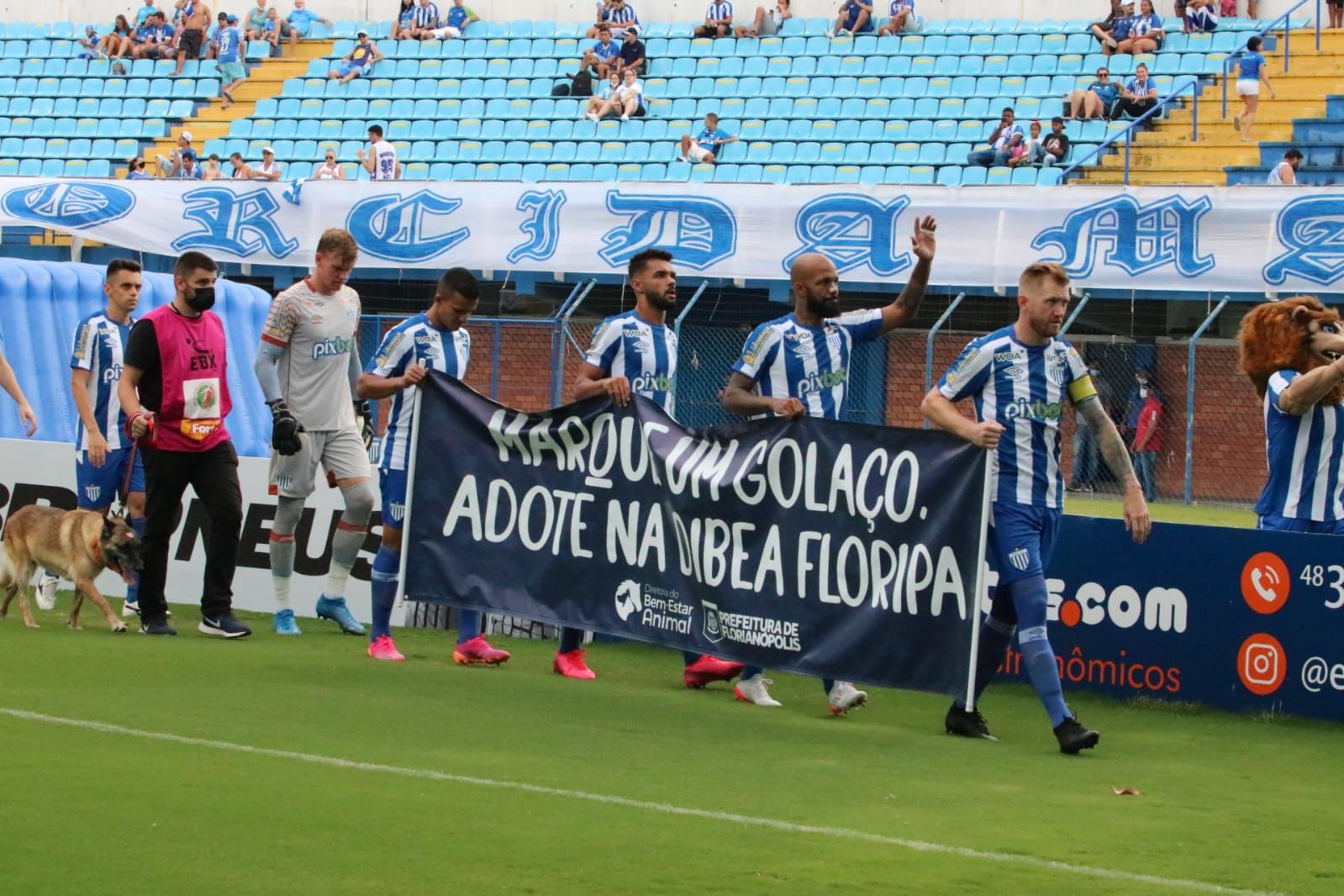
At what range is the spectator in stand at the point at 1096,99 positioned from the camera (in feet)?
83.8

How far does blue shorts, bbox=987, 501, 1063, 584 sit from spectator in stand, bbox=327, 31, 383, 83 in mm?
26523

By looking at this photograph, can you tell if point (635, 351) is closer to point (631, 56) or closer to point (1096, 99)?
point (1096, 99)

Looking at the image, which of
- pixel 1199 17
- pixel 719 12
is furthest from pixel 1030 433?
pixel 719 12

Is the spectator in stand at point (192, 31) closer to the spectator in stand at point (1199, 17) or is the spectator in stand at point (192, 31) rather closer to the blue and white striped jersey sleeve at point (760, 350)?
the spectator in stand at point (1199, 17)

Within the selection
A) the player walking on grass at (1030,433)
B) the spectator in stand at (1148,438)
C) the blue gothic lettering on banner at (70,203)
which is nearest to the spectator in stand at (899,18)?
the spectator in stand at (1148,438)

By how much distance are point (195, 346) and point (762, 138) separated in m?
18.1

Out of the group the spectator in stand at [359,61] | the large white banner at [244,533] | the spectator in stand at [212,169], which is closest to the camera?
the large white banner at [244,533]

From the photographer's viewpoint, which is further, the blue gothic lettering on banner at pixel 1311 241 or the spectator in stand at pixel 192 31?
the spectator in stand at pixel 192 31

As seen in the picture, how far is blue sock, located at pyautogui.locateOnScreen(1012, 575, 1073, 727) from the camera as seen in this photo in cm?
780

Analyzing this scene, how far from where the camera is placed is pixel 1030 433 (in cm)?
802

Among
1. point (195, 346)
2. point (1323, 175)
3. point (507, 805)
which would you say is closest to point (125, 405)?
point (195, 346)

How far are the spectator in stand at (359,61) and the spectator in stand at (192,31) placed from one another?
3521 mm

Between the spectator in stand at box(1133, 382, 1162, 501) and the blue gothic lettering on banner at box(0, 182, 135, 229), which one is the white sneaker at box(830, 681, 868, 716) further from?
the blue gothic lettering on banner at box(0, 182, 135, 229)

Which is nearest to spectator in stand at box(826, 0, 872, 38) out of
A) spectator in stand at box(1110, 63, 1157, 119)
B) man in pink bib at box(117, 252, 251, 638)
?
spectator in stand at box(1110, 63, 1157, 119)
